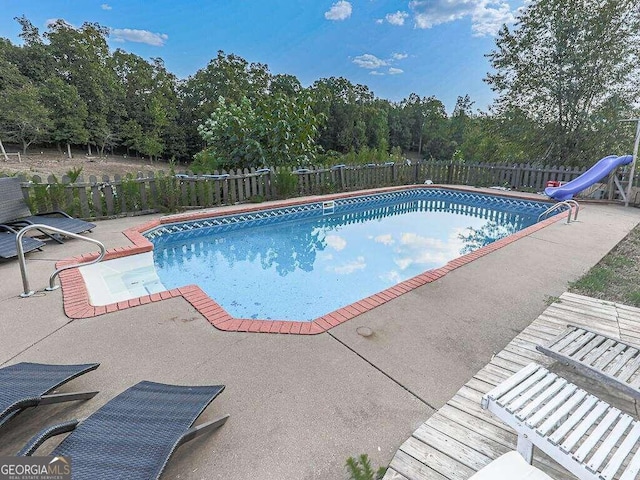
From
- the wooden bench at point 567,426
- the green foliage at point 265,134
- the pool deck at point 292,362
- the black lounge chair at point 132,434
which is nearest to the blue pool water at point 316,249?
the pool deck at point 292,362

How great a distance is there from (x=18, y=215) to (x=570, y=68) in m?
15.3

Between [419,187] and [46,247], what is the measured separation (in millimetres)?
10501

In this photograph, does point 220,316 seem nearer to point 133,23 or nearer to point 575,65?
point 575,65

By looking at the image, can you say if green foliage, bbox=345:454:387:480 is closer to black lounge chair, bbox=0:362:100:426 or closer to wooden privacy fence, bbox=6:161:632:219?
black lounge chair, bbox=0:362:100:426

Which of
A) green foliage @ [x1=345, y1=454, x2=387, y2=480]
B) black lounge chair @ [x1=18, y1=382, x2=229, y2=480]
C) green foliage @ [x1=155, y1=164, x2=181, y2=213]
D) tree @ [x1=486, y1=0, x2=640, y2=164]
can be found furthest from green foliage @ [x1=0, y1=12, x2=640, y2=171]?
green foliage @ [x1=345, y1=454, x2=387, y2=480]

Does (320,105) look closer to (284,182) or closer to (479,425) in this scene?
(284,182)

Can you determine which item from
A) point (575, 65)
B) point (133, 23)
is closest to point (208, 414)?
point (575, 65)

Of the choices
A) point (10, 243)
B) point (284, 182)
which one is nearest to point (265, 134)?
point (284, 182)

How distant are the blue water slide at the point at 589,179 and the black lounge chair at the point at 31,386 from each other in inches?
421

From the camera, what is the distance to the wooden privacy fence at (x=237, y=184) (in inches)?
238

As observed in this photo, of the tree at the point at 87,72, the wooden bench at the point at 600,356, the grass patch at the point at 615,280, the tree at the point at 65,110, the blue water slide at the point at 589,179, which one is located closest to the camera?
the wooden bench at the point at 600,356

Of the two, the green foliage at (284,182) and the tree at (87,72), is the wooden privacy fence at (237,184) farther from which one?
the tree at (87,72)

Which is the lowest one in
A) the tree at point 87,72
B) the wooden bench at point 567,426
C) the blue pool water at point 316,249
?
the blue pool water at point 316,249

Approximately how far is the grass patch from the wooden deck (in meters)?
0.88
